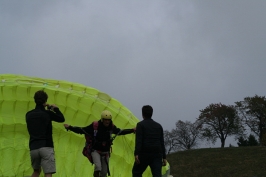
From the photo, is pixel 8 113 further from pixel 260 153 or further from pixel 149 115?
pixel 260 153

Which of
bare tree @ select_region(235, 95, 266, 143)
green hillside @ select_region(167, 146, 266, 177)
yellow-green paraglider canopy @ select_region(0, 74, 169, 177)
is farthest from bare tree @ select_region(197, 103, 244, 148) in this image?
yellow-green paraglider canopy @ select_region(0, 74, 169, 177)

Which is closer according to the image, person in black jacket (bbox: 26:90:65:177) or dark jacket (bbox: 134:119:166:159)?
person in black jacket (bbox: 26:90:65:177)

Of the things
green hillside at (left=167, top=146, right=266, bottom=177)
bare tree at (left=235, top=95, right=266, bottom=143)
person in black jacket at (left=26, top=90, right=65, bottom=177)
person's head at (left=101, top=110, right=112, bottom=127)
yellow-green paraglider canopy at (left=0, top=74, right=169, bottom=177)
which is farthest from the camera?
bare tree at (left=235, top=95, right=266, bottom=143)

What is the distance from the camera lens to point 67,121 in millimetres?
9141

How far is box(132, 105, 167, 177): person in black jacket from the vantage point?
225 inches

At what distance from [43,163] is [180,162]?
23.6 m

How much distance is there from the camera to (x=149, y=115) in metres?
5.97

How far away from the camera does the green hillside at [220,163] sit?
22.0m

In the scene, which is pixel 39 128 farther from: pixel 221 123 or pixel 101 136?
pixel 221 123

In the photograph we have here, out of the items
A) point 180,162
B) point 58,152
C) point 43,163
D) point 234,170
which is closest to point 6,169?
point 58,152

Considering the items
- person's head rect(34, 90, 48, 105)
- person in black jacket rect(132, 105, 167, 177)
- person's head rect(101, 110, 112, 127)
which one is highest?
person's head rect(34, 90, 48, 105)

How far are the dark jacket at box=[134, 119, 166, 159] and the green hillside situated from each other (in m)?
16.0

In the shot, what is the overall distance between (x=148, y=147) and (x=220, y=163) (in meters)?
20.9

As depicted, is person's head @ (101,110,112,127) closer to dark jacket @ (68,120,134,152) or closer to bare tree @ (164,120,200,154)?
dark jacket @ (68,120,134,152)
